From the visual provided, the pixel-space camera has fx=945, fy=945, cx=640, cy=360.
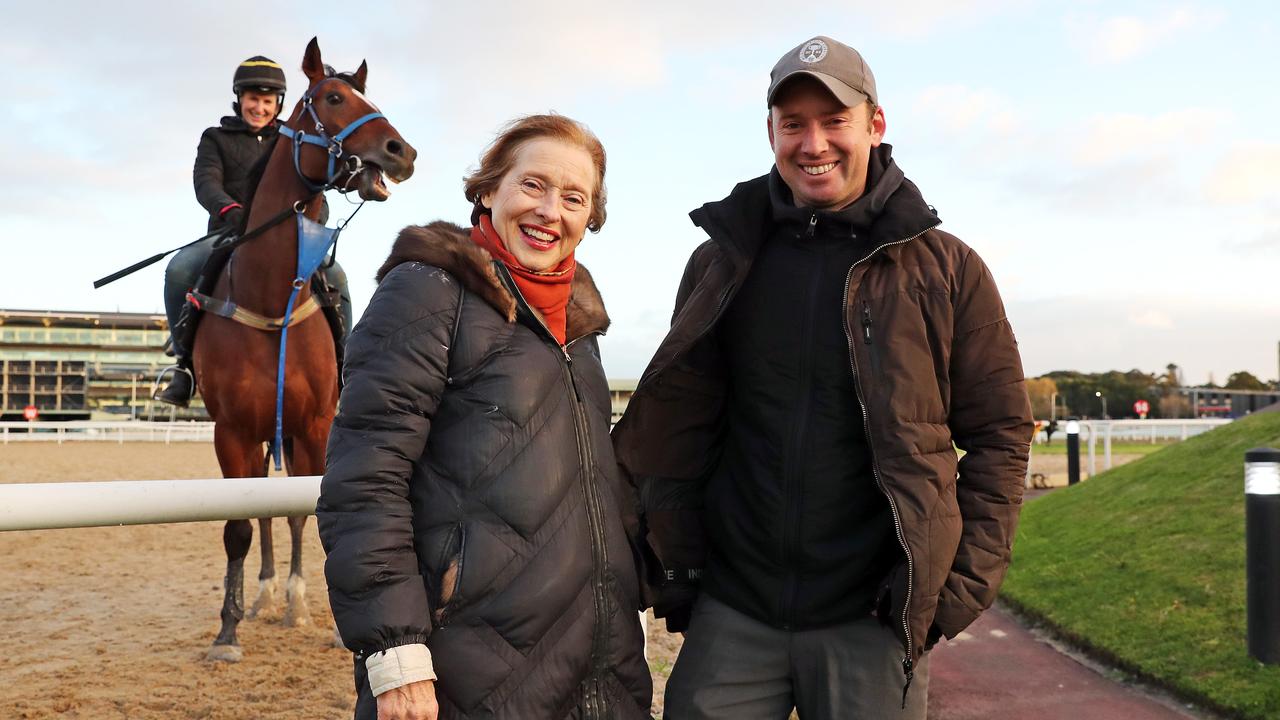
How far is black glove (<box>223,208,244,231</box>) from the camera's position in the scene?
5012mm

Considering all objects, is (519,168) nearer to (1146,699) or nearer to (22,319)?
(1146,699)

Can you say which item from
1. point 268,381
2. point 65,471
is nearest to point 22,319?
point 65,471

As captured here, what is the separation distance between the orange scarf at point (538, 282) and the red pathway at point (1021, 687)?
291 cm

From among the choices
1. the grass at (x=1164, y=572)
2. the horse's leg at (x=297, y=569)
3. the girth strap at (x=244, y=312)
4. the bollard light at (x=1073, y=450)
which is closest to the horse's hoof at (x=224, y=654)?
the horse's leg at (x=297, y=569)

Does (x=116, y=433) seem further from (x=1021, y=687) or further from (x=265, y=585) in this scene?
(x=1021, y=687)

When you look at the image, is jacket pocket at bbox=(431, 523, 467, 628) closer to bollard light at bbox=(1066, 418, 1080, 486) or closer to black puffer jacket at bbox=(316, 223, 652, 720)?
black puffer jacket at bbox=(316, 223, 652, 720)

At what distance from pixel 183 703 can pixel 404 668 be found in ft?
8.05

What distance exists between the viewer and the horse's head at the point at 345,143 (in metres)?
4.76

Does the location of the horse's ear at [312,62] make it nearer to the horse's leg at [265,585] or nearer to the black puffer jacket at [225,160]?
the black puffer jacket at [225,160]

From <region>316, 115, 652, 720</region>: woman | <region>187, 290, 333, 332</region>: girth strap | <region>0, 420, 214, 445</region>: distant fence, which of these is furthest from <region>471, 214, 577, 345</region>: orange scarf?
<region>0, 420, 214, 445</region>: distant fence

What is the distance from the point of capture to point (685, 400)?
226 cm

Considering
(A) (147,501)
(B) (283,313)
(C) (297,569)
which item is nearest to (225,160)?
(B) (283,313)

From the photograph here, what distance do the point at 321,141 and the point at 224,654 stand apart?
99.3 inches

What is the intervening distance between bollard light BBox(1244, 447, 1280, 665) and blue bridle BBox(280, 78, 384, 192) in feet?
14.1
